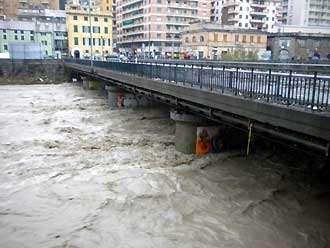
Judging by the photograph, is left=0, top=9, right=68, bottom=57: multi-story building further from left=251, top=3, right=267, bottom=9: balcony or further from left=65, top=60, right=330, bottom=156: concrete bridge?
left=65, top=60, right=330, bottom=156: concrete bridge

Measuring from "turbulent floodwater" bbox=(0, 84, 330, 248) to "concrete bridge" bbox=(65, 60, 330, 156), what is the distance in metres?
2.12

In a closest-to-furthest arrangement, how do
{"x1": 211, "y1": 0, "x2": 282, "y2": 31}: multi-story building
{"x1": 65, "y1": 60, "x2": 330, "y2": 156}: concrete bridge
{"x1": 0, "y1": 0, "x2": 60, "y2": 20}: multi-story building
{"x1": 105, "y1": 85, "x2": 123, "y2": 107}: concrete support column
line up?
1. {"x1": 65, "y1": 60, "x2": 330, "y2": 156}: concrete bridge
2. {"x1": 105, "y1": 85, "x2": 123, "y2": 107}: concrete support column
3. {"x1": 211, "y1": 0, "x2": 282, "y2": 31}: multi-story building
4. {"x1": 0, "y1": 0, "x2": 60, "y2": 20}: multi-story building

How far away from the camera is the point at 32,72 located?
55312mm

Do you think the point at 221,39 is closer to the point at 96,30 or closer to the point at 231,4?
the point at 231,4

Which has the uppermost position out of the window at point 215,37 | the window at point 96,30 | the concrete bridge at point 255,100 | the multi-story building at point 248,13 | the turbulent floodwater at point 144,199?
the multi-story building at point 248,13

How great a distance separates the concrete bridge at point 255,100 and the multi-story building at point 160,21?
220 ft

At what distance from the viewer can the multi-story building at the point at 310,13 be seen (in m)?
107

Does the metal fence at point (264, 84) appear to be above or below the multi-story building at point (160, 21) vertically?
below

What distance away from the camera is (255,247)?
8.44 meters

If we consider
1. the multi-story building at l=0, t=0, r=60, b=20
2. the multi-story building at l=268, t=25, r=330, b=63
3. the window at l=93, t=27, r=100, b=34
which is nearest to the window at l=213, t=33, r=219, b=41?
the multi-story building at l=268, t=25, r=330, b=63

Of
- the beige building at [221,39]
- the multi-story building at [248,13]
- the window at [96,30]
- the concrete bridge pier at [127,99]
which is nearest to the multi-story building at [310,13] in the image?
the multi-story building at [248,13]

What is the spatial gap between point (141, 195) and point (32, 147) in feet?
24.9

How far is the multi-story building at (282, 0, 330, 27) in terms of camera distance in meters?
107

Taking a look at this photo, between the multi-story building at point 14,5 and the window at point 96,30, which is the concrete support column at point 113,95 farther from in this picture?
the multi-story building at point 14,5
